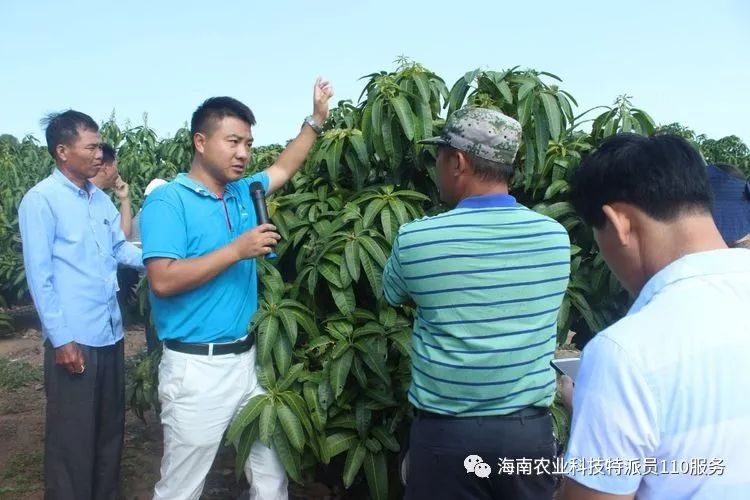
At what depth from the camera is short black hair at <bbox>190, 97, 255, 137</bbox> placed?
2115 millimetres

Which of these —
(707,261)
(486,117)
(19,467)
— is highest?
(486,117)

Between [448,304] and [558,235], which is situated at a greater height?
[558,235]

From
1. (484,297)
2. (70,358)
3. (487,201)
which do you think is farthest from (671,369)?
(70,358)

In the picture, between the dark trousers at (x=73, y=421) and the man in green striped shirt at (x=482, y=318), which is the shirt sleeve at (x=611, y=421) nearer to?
the man in green striped shirt at (x=482, y=318)

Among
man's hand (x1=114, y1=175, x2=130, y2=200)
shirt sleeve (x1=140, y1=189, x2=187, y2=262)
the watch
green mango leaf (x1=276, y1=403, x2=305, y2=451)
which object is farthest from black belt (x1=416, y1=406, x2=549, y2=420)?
man's hand (x1=114, y1=175, x2=130, y2=200)

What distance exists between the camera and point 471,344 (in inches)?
62.3

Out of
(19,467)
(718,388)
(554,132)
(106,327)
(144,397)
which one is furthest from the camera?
(19,467)

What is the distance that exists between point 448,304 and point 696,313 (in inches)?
29.9

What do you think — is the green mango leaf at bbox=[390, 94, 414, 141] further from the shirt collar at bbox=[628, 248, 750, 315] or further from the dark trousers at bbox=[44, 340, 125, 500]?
the dark trousers at bbox=[44, 340, 125, 500]

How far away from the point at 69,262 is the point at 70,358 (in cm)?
41

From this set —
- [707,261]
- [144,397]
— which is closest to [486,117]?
[707,261]

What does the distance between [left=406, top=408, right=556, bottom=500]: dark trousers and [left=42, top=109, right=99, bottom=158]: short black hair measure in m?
2.02

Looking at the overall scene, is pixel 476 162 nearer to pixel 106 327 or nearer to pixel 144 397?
pixel 106 327

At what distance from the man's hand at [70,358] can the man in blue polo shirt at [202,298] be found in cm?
61
